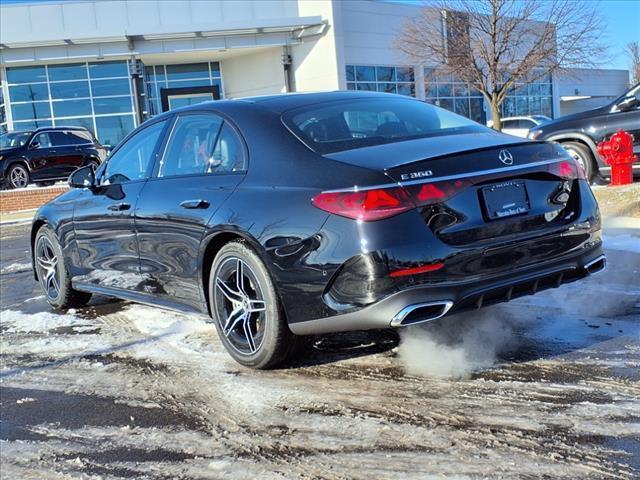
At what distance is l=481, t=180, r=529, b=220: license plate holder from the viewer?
3.37 m

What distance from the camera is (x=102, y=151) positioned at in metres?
20.3

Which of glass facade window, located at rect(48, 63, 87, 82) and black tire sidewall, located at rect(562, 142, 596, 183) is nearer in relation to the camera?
black tire sidewall, located at rect(562, 142, 596, 183)

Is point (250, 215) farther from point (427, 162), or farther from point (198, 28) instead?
point (198, 28)

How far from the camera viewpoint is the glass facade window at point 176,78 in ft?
102

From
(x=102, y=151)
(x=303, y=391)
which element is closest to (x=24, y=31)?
(x=102, y=151)

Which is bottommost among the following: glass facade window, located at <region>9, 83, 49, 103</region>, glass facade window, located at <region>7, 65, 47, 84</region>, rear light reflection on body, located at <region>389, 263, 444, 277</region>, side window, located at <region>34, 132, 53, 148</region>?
rear light reflection on body, located at <region>389, 263, 444, 277</region>

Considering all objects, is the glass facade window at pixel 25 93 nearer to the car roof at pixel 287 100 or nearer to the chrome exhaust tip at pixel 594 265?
the car roof at pixel 287 100

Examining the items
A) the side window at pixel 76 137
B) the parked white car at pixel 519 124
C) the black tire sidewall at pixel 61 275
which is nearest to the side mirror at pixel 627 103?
the black tire sidewall at pixel 61 275

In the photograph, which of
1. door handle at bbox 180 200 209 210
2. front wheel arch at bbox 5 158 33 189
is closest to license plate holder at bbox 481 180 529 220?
door handle at bbox 180 200 209 210

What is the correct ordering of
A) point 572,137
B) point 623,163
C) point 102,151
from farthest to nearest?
point 102,151 → point 572,137 → point 623,163

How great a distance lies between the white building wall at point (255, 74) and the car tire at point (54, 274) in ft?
84.3

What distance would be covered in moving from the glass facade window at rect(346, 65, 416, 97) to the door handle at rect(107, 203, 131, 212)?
27.2 m

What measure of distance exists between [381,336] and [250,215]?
1314 millimetres

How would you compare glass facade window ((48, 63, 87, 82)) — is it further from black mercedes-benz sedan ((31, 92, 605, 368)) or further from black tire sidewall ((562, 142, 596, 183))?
A: black mercedes-benz sedan ((31, 92, 605, 368))
